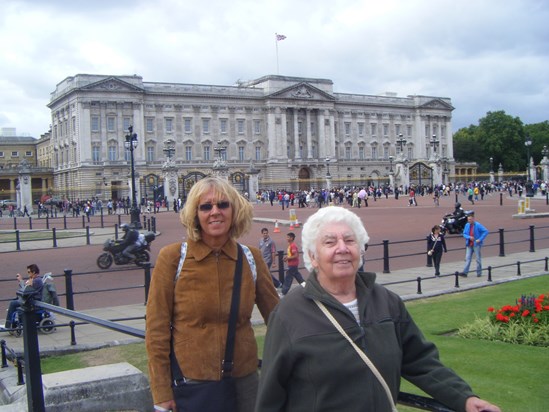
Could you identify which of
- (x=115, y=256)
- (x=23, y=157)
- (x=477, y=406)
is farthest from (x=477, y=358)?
(x=23, y=157)

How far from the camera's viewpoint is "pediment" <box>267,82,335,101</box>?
309ft

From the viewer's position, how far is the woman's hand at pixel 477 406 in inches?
106

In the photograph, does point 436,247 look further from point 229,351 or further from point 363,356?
point 363,356

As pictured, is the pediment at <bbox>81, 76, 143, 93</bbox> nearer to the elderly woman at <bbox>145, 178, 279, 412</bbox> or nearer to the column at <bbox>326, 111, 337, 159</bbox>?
the column at <bbox>326, 111, 337, 159</bbox>

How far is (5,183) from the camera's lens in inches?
3359

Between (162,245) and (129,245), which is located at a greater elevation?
(129,245)

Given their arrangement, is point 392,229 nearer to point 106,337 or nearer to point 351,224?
point 106,337

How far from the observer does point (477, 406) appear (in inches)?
108

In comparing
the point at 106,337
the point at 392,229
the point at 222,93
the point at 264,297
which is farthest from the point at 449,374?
the point at 222,93

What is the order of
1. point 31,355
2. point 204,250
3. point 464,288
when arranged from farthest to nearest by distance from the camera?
A: point 464,288 → point 31,355 → point 204,250

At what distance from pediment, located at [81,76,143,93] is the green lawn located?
245 feet

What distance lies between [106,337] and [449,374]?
7804 mm

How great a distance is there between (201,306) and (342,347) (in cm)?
115

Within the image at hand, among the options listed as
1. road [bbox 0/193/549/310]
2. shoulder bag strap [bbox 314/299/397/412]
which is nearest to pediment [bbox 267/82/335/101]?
road [bbox 0/193/549/310]
